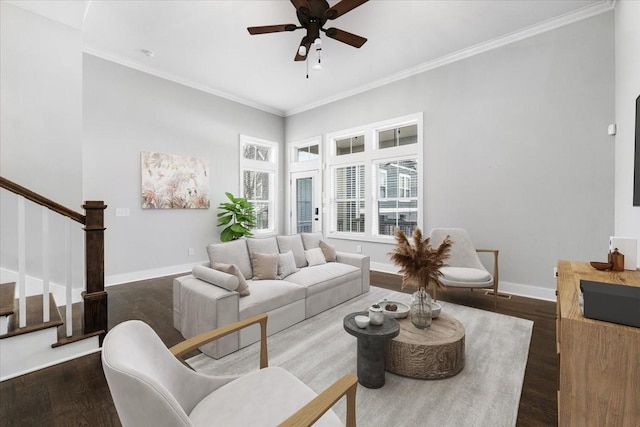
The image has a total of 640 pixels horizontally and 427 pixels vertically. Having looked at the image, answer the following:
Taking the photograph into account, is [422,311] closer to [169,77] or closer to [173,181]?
[173,181]

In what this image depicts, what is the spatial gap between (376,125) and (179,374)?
5.07 m

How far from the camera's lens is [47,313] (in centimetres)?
218

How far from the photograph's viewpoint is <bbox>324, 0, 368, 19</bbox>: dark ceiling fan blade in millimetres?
2525

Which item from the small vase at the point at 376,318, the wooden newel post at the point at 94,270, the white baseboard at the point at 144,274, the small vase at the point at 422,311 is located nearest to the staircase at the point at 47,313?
the wooden newel post at the point at 94,270

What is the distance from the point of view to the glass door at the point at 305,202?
6.45 m

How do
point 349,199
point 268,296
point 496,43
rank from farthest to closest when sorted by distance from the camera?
point 349,199, point 496,43, point 268,296

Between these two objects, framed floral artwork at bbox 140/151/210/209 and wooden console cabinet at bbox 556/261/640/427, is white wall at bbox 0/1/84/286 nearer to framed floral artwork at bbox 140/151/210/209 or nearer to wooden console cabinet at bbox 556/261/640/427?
framed floral artwork at bbox 140/151/210/209

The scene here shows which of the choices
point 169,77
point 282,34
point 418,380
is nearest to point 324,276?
point 418,380

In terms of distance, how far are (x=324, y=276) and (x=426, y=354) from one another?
1.56m

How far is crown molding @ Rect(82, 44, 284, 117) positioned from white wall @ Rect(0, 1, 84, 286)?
84 cm

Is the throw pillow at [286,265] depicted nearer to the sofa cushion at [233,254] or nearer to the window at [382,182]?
the sofa cushion at [233,254]

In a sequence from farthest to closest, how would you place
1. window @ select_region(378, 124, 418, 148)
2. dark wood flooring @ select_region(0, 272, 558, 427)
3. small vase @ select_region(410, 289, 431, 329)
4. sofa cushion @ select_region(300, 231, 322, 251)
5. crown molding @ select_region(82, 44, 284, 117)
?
window @ select_region(378, 124, 418, 148)
crown molding @ select_region(82, 44, 284, 117)
sofa cushion @ select_region(300, 231, 322, 251)
small vase @ select_region(410, 289, 431, 329)
dark wood flooring @ select_region(0, 272, 558, 427)

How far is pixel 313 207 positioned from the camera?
6.52m

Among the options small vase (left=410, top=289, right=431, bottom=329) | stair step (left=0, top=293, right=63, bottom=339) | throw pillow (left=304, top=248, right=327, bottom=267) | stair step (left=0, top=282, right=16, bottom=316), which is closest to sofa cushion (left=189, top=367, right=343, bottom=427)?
small vase (left=410, top=289, right=431, bottom=329)
